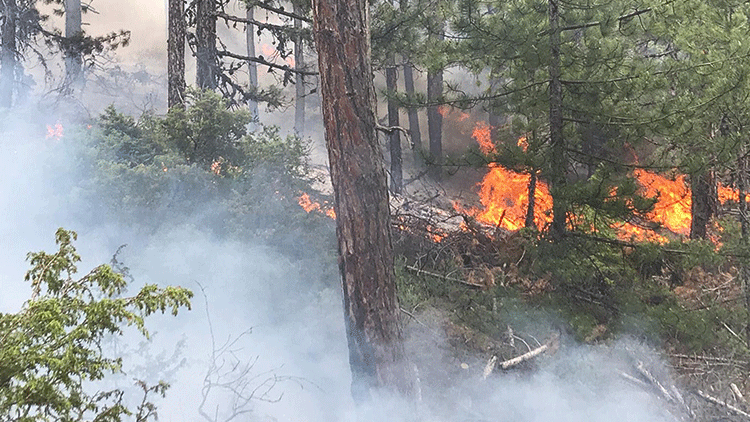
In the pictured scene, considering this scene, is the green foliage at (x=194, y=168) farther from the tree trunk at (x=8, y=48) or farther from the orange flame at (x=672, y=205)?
the orange flame at (x=672, y=205)

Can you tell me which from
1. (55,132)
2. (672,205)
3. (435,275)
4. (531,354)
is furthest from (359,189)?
(672,205)

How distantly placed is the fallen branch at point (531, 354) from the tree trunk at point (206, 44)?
742 cm

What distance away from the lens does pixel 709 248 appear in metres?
5.45

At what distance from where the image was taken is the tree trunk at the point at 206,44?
9.29 m

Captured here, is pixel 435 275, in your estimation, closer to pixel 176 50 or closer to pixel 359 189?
pixel 359 189

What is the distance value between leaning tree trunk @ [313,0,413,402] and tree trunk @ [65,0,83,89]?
10.0m

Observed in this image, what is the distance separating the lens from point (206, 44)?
9.45m

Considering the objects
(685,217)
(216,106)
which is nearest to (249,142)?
(216,106)

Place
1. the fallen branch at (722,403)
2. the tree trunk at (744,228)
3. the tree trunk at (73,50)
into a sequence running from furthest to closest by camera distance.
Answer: the tree trunk at (73,50) < the tree trunk at (744,228) < the fallen branch at (722,403)

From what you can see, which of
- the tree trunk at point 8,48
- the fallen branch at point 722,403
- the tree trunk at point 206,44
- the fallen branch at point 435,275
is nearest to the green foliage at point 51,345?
the fallen branch at point 435,275

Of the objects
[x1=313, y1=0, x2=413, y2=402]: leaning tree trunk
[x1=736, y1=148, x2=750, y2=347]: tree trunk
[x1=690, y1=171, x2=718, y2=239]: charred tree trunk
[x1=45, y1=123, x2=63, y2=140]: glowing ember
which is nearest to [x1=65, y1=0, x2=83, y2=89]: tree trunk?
[x1=45, y1=123, x2=63, y2=140]: glowing ember

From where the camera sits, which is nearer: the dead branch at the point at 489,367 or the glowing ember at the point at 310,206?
the dead branch at the point at 489,367

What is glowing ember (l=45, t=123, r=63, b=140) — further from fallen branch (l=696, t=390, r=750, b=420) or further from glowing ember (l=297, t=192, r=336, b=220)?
fallen branch (l=696, t=390, r=750, b=420)

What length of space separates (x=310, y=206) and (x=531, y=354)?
435cm
